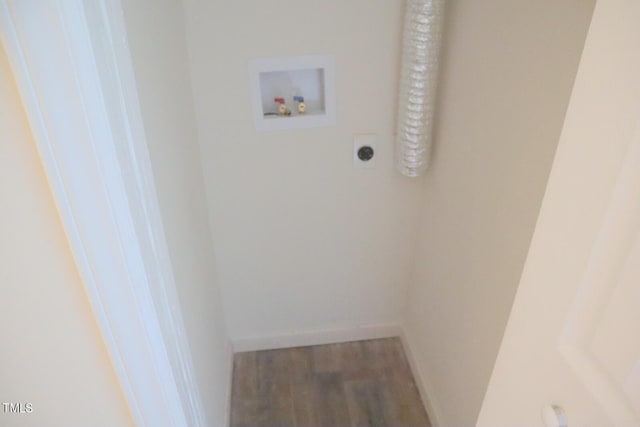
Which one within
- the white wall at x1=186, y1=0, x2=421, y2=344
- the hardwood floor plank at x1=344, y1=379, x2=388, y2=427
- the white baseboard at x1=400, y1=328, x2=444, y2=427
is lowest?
the hardwood floor plank at x1=344, y1=379, x2=388, y2=427

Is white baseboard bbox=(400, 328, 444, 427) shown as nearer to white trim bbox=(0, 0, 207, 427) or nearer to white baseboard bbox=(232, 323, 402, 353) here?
white baseboard bbox=(232, 323, 402, 353)

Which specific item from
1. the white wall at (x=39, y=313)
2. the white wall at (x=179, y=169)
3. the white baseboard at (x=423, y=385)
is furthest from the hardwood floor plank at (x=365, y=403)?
the white wall at (x=39, y=313)

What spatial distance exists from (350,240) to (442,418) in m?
0.76

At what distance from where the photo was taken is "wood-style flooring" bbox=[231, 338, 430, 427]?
5.49ft

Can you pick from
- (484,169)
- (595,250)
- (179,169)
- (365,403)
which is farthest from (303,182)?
(595,250)

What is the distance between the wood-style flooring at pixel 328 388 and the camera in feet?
5.49

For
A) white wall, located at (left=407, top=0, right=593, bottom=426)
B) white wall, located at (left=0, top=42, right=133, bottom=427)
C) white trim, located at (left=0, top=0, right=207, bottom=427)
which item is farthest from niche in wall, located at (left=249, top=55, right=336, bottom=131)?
white wall, located at (left=0, top=42, right=133, bottom=427)

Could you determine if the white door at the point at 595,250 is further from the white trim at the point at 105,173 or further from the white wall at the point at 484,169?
the white trim at the point at 105,173

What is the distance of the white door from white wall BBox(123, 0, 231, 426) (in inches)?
29.8

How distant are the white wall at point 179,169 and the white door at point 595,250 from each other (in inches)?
29.8

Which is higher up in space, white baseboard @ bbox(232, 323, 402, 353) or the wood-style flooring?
white baseboard @ bbox(232, 323, 402, 353)

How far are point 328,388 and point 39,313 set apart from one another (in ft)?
4.47

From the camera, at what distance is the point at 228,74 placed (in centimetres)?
135

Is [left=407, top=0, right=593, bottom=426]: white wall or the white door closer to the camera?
the white door
